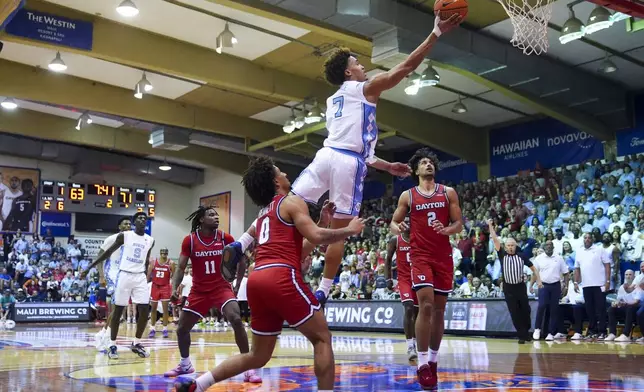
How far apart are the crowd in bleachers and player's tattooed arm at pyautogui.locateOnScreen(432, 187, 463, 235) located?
8233 millimetres

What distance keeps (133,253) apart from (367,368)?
4373 millimetres

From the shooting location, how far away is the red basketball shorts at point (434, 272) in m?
6.15

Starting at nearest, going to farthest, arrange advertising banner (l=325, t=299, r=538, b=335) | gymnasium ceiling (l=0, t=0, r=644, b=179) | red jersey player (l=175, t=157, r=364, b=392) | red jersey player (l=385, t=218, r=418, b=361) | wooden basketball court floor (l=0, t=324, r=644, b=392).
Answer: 1. red jersey player (l=175, t=157, r=364, b=392)
2. wooden basketball court floor (l=0, t=324, r=644, b=392)
3. red jersey player (l=385, t=218, r=418, b=361)
4. advertising banner (l=325, t=299, r=538, b=335)
5. gymnasium ceiling (l=0, t=0, r=644, b=179)

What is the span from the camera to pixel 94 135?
2784cm

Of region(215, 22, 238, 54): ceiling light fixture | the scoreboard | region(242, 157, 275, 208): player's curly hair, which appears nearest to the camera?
region(242, 157, 275, 208): player's curly hair

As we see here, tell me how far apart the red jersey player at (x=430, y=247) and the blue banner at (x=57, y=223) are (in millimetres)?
28899

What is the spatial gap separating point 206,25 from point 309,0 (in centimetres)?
483

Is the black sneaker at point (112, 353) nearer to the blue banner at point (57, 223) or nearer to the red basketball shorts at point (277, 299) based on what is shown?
the red basketball shorts at point (277, 299)

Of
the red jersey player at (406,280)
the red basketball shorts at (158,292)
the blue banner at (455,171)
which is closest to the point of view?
the red jersey player at (406,280)

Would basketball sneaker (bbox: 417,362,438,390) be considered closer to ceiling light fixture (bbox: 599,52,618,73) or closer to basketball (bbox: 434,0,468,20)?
basketball (bbox: 434,0,468,20)

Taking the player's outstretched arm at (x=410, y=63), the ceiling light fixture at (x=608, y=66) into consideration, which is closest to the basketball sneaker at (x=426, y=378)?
the player's outstretched arm at (x=410, y=63)

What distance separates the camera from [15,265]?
28578 millimetres

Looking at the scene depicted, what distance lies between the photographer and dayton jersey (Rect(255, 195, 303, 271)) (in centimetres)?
412

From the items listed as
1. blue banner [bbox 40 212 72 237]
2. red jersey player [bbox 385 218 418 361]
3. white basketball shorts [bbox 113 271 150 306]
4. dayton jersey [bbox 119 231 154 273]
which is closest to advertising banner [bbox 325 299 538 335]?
red jersey player [bbox 385 218 418 361]
